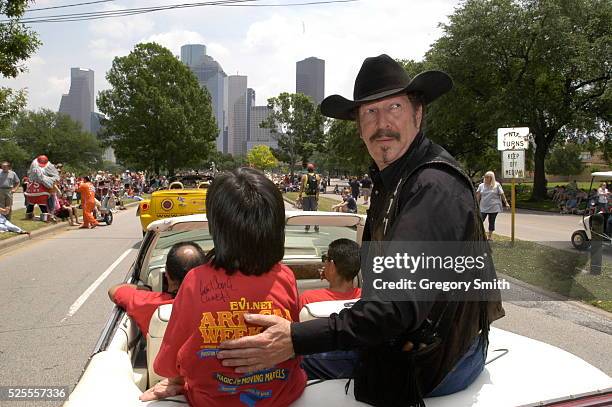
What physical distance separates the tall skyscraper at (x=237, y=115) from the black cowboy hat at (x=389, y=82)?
105 metres

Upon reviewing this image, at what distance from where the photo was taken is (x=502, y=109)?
2962 centimetres

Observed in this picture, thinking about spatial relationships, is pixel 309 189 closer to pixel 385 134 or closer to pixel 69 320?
pixel 69 320

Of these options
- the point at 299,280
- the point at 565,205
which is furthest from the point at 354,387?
the point at 565,205

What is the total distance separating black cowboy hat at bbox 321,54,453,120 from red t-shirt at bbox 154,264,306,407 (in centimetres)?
81

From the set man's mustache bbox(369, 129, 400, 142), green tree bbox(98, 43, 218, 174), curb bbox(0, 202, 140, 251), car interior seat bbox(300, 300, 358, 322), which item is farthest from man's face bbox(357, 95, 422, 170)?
green tree bbox(98, 43, 218, 174)

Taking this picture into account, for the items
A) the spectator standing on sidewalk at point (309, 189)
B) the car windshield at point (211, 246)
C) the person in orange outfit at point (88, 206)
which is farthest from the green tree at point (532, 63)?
the car windshield at point (211, 246)

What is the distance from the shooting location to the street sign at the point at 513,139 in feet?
37.6

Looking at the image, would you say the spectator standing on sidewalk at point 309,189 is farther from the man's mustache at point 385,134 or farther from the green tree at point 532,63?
the green tree at point 532,63

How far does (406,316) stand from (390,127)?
0.78 metres

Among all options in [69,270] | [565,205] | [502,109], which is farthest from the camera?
[502,109]

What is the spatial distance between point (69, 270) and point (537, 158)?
107ft

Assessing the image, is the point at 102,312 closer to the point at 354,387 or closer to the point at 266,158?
the point at 354,387

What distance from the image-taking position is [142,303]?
3.12 m

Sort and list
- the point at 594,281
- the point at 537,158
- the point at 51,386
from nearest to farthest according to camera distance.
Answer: the point at 51,386
the point at 594,281
the point at 537,158
